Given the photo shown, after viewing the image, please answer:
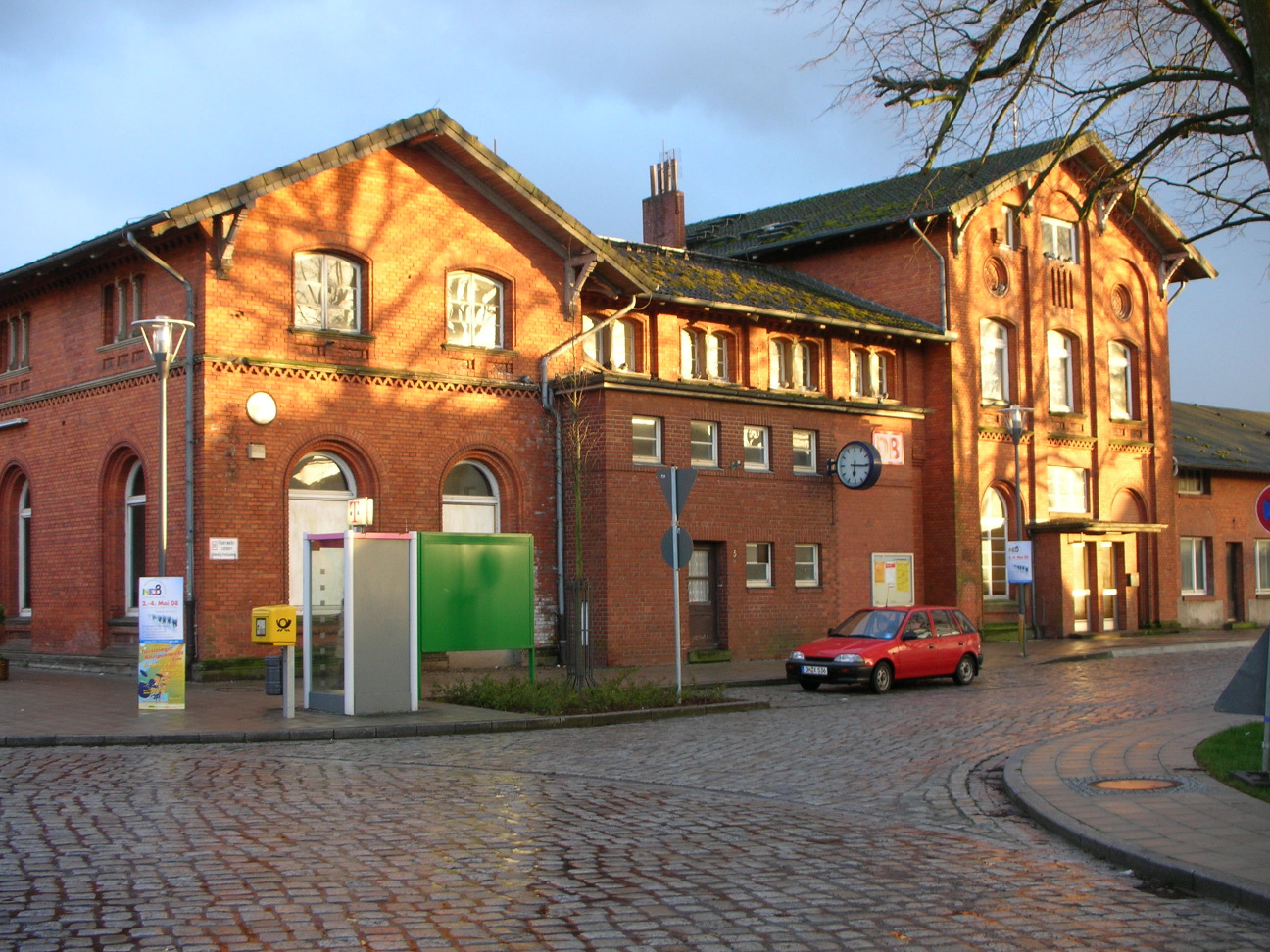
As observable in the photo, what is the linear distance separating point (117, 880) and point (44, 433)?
21.1m

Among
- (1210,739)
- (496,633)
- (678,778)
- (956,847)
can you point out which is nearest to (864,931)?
(956,847)

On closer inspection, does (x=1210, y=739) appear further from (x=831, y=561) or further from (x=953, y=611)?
(x=831, y=561)

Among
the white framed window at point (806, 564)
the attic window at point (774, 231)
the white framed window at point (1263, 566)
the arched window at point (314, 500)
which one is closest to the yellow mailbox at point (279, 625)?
the arched window at point (314, 500)

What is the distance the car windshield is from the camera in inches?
928

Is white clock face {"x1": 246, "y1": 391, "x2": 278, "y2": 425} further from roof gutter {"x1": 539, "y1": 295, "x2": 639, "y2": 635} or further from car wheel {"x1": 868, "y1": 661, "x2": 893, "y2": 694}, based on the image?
car wheel {"x1": 868, "y1": 661, "x2": 893, "y2": 694}

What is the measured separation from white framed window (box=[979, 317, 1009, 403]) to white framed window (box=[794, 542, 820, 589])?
9135mm

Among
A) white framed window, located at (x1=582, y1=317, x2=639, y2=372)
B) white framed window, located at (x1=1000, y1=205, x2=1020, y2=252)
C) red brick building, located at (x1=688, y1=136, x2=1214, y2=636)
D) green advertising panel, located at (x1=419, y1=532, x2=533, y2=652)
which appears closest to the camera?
green advertising panel, located at (x1=419, y1=532, x2=533, y2=652)

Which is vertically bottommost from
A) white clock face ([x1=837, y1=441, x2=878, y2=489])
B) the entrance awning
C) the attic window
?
the entrance awning

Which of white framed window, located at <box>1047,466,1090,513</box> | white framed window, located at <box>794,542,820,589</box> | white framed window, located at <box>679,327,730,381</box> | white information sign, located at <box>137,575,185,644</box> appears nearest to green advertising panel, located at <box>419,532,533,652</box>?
white information sign, located at <box>137,575,185,644</box>

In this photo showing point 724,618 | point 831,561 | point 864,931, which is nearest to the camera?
point 864,931

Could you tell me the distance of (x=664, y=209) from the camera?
41.4 metres

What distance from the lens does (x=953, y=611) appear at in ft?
81.5

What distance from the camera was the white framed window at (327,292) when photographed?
79.1 feet

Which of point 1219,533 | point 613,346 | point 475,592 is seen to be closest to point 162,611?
point 475,592
